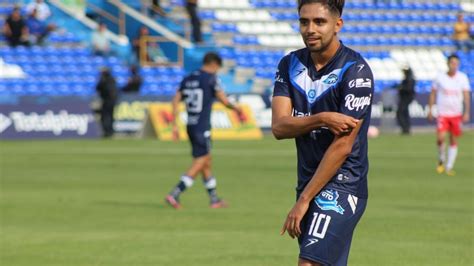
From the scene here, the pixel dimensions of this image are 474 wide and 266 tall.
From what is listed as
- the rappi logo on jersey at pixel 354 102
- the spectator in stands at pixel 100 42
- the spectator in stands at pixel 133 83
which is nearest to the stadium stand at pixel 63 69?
the spectator in stands at pixel 100 42

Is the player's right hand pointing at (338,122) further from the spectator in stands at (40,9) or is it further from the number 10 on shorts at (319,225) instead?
the spectator in stands at (40,9)

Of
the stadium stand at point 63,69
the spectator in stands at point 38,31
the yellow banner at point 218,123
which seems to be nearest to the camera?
the yellow banner at point 218,123

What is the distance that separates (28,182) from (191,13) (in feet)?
77.4

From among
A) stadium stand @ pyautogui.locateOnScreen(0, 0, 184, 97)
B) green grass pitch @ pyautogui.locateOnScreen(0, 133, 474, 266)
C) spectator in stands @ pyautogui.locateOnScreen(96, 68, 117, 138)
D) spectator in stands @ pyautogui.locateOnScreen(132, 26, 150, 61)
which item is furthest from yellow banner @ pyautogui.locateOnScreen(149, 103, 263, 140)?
green grass pitch @ pyautogui.locateOnScreen(0, 133, 474, 266)

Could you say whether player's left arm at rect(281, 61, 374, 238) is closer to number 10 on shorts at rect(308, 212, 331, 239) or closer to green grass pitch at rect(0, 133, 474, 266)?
number 10 on shorts at rect(308, 212, 331, 239)

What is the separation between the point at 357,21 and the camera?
52.7 m

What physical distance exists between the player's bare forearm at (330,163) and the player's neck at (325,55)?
1.40ft

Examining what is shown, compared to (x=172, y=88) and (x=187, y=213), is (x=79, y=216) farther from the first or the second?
(x=172, y=88)

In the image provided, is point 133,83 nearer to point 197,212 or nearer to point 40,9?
point 40,9

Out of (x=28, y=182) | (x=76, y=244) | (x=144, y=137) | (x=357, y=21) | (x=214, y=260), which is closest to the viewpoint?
(x=214, y=260)

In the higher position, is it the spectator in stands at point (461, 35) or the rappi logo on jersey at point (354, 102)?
the rappi logo on jersey at point (354, 102)

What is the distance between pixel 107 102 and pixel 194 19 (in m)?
8.76

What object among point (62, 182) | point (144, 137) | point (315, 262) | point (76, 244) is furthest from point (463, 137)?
point (315, 262)

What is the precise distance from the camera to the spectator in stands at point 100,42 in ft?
143
